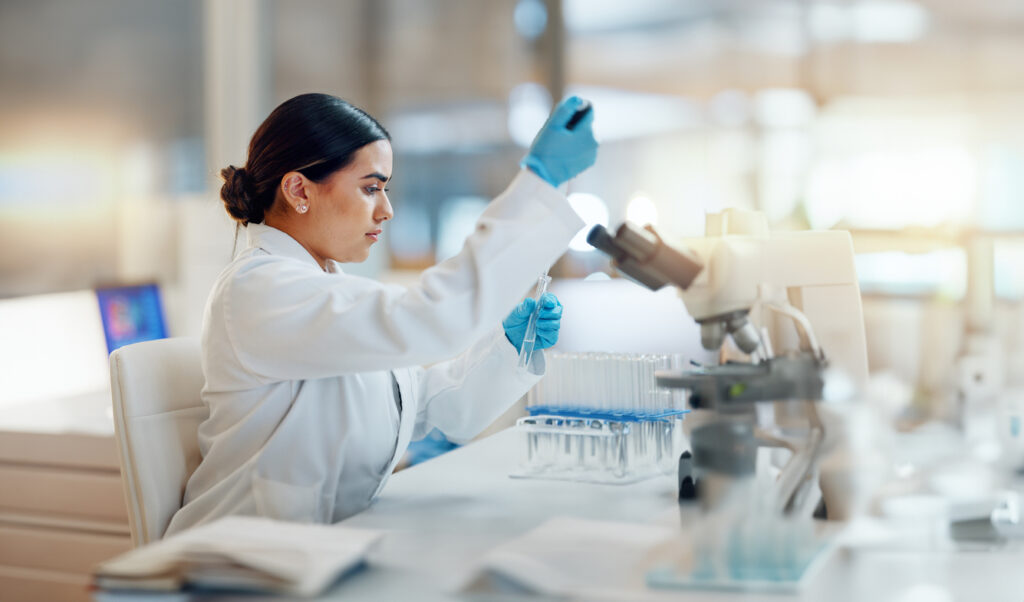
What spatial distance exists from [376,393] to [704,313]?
1.97 feet

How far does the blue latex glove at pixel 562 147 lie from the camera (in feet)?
3.88

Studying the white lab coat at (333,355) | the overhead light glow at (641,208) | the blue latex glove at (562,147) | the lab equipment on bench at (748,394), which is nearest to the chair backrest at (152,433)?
the white lab coat at (333,355)

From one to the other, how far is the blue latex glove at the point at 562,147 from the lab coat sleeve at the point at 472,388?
15.3 inches

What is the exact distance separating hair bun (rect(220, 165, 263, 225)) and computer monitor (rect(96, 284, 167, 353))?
131cm

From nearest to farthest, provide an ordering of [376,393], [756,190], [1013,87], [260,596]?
[260,596] → [376,393] → [1013,87] → [756,190]

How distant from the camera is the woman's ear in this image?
1.46 meters

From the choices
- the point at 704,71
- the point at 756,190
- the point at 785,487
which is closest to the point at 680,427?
the point at 785,487

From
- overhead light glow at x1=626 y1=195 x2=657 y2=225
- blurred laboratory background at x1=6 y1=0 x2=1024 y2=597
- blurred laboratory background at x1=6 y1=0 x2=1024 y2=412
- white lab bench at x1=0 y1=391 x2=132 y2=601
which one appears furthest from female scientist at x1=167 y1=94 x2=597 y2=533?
overhead light glow at x1=626 y1=195 x2=657 y2=225

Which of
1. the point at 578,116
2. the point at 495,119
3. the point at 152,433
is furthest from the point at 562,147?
the point at 495,119

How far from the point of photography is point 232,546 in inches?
36.4

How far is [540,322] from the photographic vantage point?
1.51 meters

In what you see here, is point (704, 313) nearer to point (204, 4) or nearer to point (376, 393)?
point (376, 393)

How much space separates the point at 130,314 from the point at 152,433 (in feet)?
5.01

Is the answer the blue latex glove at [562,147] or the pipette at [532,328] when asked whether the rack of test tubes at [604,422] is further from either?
the blue latex glove at [562,147]
